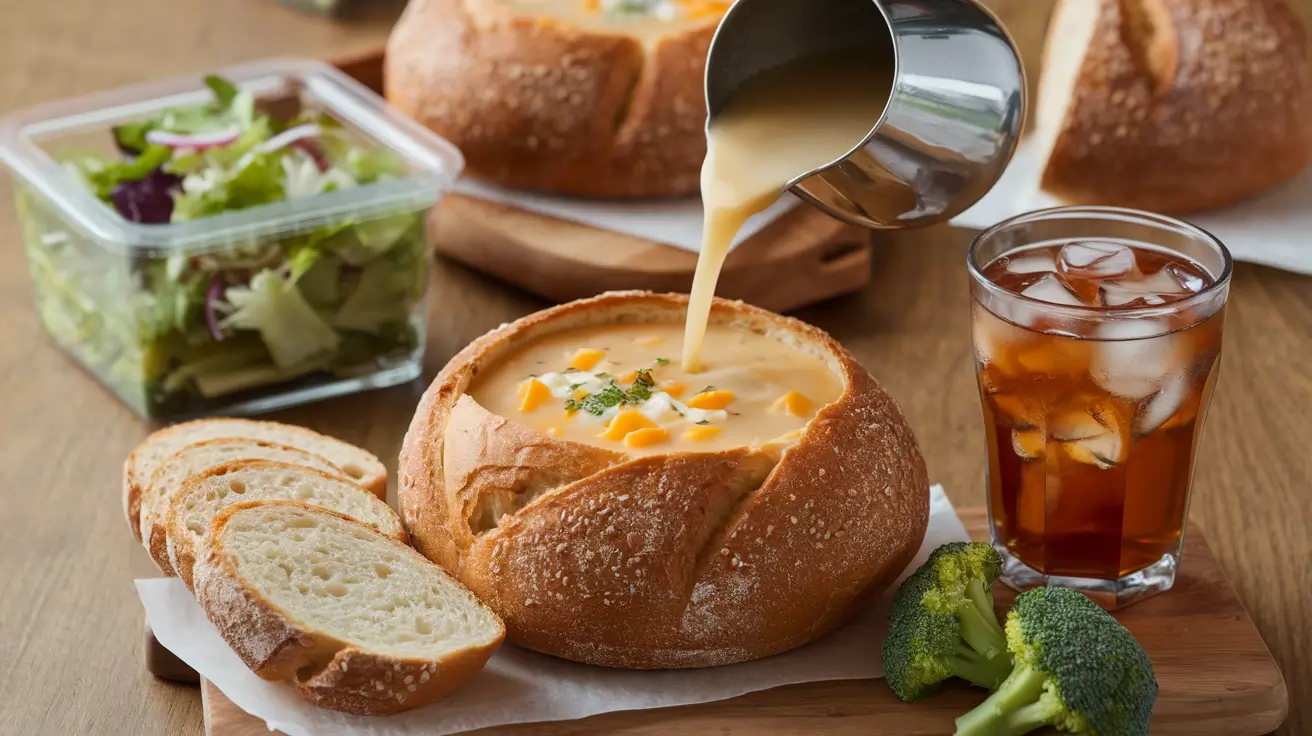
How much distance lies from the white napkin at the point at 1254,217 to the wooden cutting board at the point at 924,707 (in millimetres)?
1380

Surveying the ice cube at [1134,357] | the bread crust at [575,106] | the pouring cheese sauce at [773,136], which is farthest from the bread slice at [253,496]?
the bread crust at [575,106]

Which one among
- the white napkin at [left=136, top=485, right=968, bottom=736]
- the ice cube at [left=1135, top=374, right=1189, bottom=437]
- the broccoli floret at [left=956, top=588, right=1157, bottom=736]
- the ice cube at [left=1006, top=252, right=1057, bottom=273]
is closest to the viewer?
the broccoli floret at [left=956, top=588, right=1157, bottom=736]

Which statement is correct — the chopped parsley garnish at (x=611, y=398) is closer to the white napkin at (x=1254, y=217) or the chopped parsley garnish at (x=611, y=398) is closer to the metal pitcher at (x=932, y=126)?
the metal pitcher at (x=932, y=126)

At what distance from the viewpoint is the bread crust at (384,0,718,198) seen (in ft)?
10.7

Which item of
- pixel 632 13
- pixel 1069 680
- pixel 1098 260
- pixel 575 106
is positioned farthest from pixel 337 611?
pixel 632 13

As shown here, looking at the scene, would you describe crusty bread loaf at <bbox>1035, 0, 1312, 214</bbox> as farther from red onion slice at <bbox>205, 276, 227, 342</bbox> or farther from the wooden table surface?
red onion slice at <bbox>205, 276, 227, 342</bbox>

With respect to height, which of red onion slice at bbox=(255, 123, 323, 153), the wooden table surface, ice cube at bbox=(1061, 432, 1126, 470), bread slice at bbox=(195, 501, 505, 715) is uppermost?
ice cube at bbox=(1061, 432, 1126, 470)

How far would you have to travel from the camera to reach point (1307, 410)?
9.17 ft

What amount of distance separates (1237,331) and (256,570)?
6.92 feet

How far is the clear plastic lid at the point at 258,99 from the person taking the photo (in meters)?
2.68

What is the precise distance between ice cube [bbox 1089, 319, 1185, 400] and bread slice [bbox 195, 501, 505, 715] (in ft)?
2.77

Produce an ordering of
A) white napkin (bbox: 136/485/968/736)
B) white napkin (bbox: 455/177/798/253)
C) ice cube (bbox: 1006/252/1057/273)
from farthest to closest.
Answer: white napkin (bbox: 455/177/798/253)
ice cube (bbox: 1006/252/1057/273)
white napkin (bbox: 136/485/968/736)

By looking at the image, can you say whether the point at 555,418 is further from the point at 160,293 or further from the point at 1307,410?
the point at 1307,410

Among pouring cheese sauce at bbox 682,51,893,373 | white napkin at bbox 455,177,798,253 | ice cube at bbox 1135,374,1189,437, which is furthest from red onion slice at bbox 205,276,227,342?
ice cube at bbox 1135,374,1189,437
